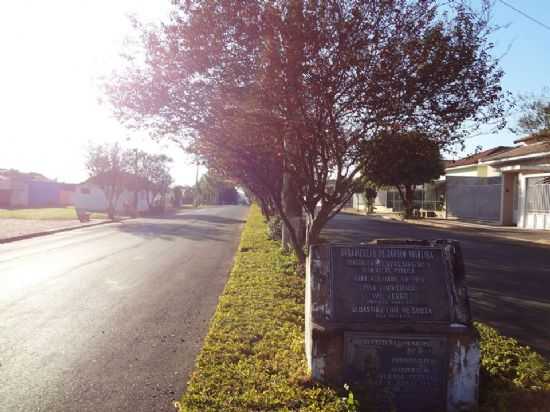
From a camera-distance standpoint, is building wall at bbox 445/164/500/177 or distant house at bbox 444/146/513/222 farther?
building wall at bbox 445/164/500/177

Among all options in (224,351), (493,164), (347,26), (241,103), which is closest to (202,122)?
(241,103)

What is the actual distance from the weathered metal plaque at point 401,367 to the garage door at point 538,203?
23837mm

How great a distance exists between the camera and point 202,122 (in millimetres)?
8516

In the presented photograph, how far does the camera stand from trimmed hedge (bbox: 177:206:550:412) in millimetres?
4191

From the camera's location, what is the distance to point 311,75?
741 centimetres

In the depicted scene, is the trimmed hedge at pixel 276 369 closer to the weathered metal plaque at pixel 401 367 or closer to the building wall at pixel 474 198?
the weathered metal plaque at pixel 401 367

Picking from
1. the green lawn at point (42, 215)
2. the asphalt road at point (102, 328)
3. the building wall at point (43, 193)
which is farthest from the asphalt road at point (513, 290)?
the building wall at point (43, 193)

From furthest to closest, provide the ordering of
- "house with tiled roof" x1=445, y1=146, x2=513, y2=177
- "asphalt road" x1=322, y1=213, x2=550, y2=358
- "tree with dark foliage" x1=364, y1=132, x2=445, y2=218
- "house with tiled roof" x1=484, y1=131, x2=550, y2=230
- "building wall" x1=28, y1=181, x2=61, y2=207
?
1. "building wall" x1=28, y1=181, x2=61, y2=207
2. "house with tiled roof" x1=445, y1=146, x2=513, y2=177
3. "house with tiled roof" x1=484, y1=131, x2=550, y2=230
4. "tree with dark foliage" x1=364, y1=132, x2=445, y2=218
5. "asphalt road" x1=322, y1=213, x2=550, y2=358

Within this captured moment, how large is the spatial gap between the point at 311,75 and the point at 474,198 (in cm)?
2983

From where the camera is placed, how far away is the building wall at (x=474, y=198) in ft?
106

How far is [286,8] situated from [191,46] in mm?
1415

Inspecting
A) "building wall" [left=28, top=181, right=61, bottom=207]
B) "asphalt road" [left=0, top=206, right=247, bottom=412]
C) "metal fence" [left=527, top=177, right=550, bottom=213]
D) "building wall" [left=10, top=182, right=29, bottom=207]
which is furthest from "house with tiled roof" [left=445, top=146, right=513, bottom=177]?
"building wall" [left=28, top=181, right=61, bottom=207]

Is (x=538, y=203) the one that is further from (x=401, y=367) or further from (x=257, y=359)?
(x=401, y=367)

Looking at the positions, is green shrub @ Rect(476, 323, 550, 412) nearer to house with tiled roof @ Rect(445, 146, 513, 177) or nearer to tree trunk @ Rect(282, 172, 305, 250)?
tree trunk @ Rect(282, 172, 305, 250)
